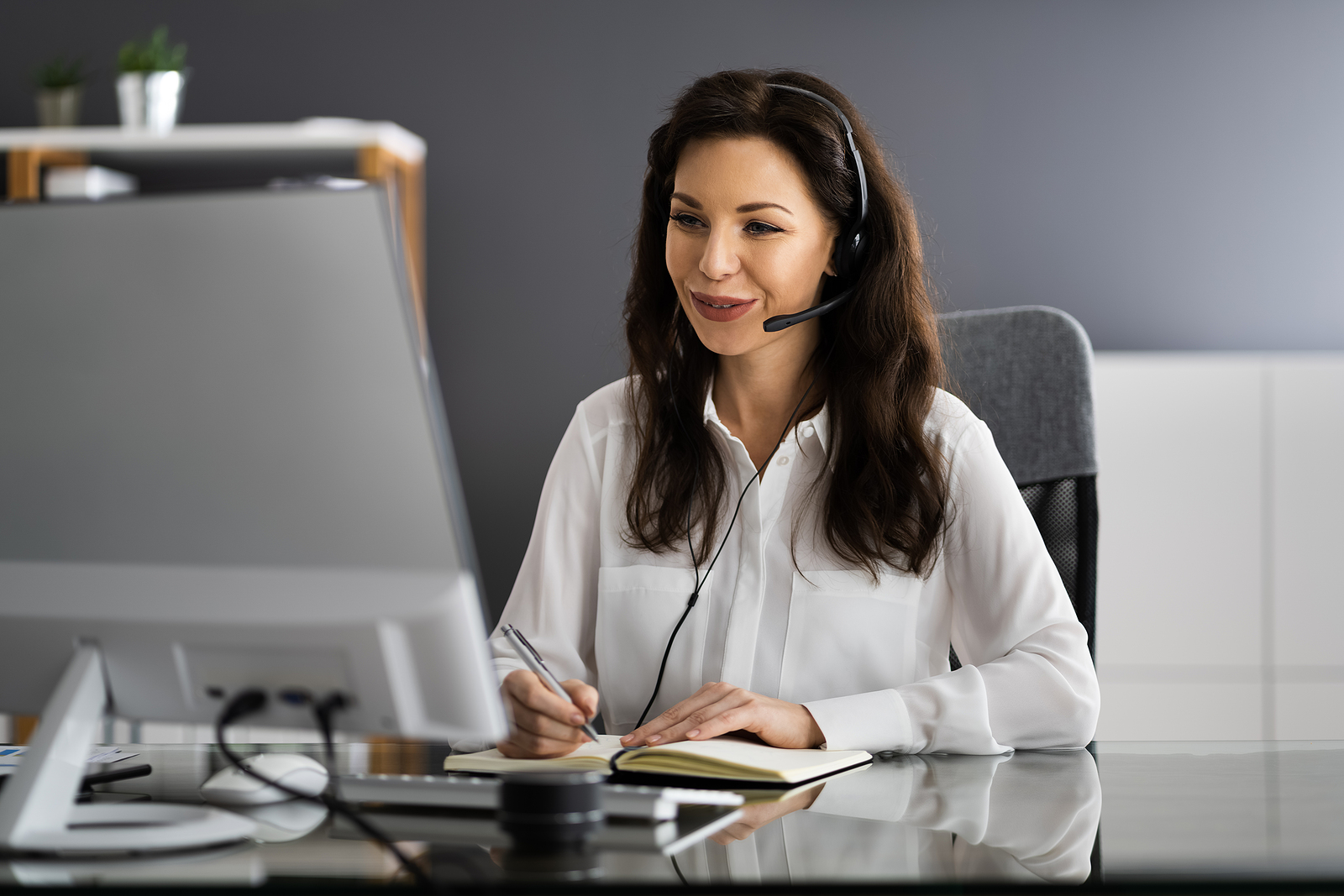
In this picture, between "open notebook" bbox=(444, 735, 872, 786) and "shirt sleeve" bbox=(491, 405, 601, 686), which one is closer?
"open notebook" bbox=(444, 735, 872, 786)

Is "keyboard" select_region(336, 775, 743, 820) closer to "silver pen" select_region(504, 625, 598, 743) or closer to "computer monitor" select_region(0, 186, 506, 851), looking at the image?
"computer monitor" select_region(0, 186, 506, 851)

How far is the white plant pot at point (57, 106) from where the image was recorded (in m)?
2.86

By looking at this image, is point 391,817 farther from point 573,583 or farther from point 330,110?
point 330,110

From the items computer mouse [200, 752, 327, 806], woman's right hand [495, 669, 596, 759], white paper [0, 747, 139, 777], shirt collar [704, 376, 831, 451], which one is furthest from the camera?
shirt collar [704, 376, 831, 451]

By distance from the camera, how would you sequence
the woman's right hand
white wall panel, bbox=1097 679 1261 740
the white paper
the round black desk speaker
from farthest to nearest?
white wall panel, bbox=1097 679 1261 740, the woman's right hand, the white paper, the round black desk speaker

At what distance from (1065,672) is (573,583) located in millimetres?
619

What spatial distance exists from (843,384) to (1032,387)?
267 mm

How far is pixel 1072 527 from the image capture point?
5.00 feet

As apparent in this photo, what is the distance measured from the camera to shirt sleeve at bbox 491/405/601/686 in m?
1.46

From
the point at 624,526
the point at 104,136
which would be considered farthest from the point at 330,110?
the point at 624,526

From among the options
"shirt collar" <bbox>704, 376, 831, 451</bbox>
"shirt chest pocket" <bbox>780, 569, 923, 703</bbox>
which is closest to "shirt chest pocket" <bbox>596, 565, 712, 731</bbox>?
"shirt chest pocket" <bbox>780, 569, 923, 703</bbox>

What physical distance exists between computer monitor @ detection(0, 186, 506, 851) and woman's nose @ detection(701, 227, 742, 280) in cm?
77

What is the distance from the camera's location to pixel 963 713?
3.75 ft

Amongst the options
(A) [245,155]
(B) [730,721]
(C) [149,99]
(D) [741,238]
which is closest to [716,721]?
(B) [730,721]
